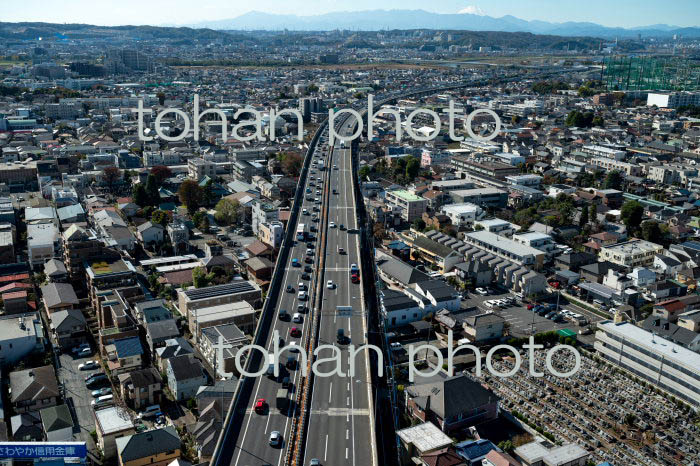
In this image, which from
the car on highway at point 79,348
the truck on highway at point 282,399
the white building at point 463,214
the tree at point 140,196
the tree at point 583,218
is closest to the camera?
the truck on highway at point 282,399

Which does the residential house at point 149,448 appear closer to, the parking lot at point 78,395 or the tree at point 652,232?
the parking lot at point 78,395

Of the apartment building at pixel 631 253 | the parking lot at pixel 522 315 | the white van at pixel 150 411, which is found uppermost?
the apartment building at pixel 631 253

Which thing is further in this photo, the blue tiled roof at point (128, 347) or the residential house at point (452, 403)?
the blue tiled roof at point (128, 347)

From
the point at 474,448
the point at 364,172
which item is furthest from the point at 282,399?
the point at 364,172

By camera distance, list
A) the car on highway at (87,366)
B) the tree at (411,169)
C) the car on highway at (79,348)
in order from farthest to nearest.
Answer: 1. the tree at (411,169)
2. the car on highway at (79,348)
3. the car on highway at (87,366)

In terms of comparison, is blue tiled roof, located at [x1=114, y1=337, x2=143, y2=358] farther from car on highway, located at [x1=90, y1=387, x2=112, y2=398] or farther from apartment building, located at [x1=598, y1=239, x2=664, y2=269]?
apartment building, located at [x1=598, y1=239, x2=664, y2=269]

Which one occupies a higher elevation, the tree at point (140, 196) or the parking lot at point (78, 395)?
the tree at point (140, 196)

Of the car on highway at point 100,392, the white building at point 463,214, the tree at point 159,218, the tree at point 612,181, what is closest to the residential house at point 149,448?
the car on highway at point 100,392

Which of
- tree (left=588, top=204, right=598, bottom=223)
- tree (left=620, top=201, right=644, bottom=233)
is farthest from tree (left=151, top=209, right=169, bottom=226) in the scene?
tree (left=620, top=201, right=644, bottom=233)
